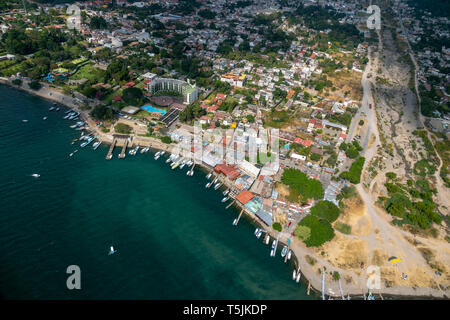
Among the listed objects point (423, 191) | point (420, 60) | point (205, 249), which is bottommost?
point (205, 249)

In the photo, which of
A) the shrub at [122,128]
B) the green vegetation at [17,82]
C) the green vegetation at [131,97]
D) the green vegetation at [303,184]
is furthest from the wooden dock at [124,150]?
the green vegetation at [17,82]

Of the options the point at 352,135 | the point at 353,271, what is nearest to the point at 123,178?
the point at 353,271

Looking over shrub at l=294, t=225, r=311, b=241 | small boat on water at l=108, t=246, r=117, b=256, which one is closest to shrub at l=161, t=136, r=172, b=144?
small boat on water at l=108, t=246, r=117, b=256

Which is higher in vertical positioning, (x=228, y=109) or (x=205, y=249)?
(x=228, y=109)

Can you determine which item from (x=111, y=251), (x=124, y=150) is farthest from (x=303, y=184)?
(x=124, y=150)

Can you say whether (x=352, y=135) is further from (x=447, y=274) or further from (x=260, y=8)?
(x=260, y=8)

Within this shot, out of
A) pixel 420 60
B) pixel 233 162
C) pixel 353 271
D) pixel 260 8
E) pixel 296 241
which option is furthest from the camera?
pixel 260 8

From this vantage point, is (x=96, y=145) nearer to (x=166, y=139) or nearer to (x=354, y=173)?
(x=166, y=139)
